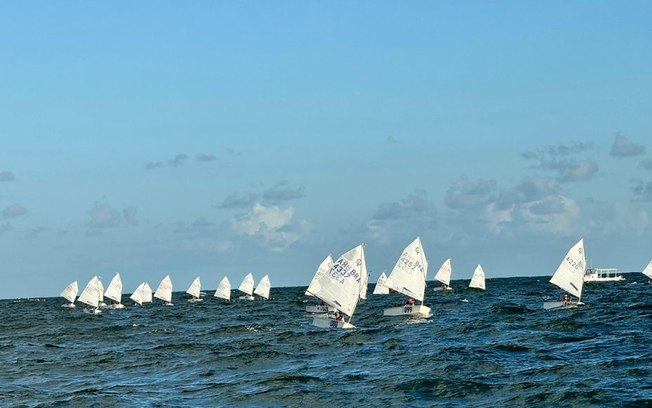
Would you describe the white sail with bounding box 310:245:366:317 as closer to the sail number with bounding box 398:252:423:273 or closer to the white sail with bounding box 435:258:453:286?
the sail number with bounding box 398:252:423:273

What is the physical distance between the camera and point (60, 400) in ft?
139

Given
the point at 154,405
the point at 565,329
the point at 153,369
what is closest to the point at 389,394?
the point at 154,405

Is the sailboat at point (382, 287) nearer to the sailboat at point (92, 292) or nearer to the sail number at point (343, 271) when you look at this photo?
the sailboat at point (92, 292)

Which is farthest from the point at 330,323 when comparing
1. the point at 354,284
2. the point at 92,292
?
the point at 92,292

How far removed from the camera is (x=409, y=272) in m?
82.3

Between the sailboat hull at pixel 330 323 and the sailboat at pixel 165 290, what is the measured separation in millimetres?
91517

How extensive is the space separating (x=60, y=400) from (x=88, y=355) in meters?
20.2

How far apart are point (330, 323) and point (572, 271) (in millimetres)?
29385

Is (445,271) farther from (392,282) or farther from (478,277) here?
(392,282)

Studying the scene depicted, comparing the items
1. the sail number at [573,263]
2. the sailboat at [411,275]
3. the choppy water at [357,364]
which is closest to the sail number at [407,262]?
the sailboat at [411,275]

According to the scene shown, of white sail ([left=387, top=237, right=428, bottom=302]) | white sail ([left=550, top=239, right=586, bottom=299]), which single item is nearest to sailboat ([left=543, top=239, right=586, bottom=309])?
white sail ([left=550, top=239, right=586, bottom=299])

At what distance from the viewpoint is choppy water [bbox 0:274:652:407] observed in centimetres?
4041

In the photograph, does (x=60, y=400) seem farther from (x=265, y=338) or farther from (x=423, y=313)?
(x=423, y=313)

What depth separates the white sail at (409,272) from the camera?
82312 mm
